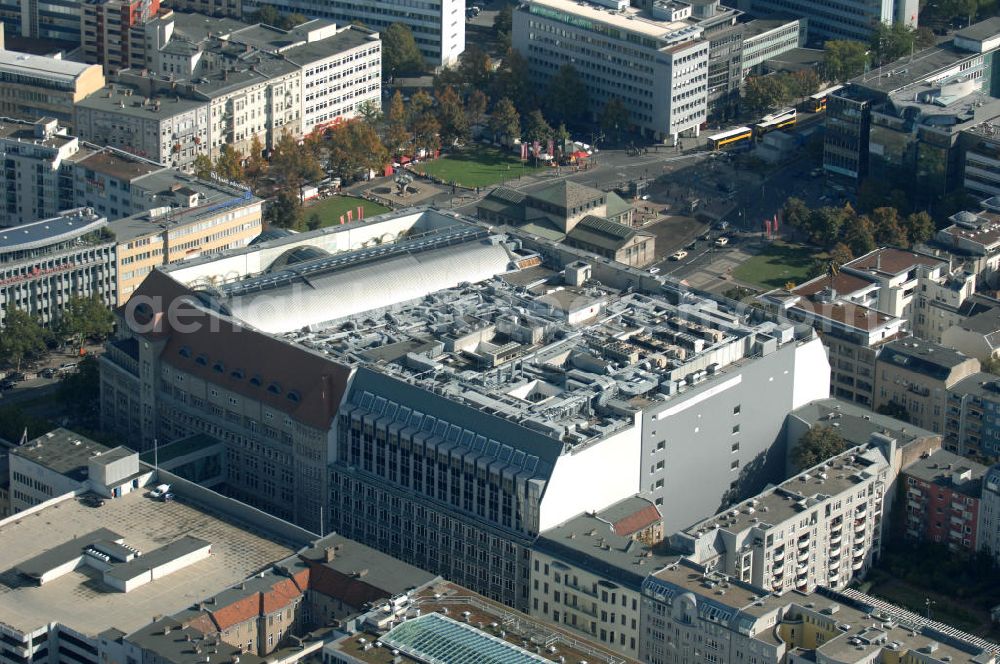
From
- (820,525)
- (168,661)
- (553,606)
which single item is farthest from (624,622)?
(168,661)

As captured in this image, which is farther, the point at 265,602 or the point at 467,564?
the point at 467,564

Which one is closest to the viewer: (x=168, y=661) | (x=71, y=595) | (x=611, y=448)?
(x=168, y=661)

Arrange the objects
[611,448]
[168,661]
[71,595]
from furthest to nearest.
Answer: [611,448]
[71,595]
[168,661]

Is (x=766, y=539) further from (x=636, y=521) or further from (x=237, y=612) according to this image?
(x=237, y=612)

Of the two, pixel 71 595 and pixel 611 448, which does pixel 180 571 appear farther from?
pixel 611 448

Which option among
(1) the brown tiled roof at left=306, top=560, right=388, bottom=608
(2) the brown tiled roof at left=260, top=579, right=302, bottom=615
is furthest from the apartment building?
(2) the brown tiled roof at left=260, top=579, right=302, bottom=615

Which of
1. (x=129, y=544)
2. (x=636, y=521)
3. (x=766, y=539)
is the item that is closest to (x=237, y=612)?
(x=129, y=544)
